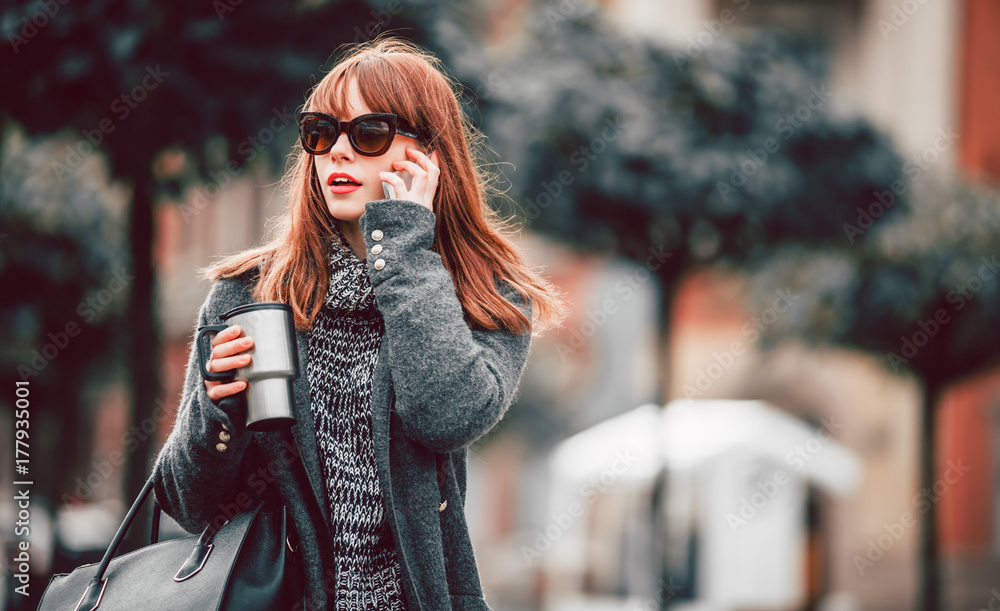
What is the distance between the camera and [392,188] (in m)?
1.96

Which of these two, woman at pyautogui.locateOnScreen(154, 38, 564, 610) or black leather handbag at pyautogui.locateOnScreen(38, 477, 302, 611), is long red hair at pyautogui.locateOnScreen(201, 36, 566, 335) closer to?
woman at pyautogui.locateOnScreen(154, 38, 564, 610)

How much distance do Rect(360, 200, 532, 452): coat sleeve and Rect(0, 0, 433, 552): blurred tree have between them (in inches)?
87.3

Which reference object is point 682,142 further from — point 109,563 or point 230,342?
point 109,563

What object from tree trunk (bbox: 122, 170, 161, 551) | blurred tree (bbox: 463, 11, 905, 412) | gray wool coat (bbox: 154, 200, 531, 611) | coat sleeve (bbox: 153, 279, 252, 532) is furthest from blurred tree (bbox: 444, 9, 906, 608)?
coat sleeve (bbox: 153, 279, 252, 532)

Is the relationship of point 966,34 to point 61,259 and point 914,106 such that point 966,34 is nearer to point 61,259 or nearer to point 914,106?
point 914,106

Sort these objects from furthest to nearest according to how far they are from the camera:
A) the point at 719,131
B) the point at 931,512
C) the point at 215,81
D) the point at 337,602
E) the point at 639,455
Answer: the point at 639,455, the point at 931,512, the point at 719,131, the point at 215,81, the point at 337,602

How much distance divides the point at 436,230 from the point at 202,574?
0.82m

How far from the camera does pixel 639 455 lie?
500 inches

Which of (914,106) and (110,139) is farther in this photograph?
(914,106)

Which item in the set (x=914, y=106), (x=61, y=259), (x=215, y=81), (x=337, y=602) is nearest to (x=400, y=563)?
(x=337, y=602)

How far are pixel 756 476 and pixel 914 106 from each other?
830 cm

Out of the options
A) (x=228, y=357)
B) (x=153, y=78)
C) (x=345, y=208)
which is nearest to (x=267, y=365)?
(x=228, y=357)

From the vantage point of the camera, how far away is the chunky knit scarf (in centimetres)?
183

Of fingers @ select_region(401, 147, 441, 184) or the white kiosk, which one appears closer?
fingers @ select_region(401, 147, 441, 184)
